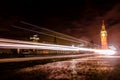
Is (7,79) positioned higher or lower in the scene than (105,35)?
lower

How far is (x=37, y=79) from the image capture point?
26.6ft

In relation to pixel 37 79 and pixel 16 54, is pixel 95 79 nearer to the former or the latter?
pixel 37 79

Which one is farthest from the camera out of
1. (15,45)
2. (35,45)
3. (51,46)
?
(51,46)

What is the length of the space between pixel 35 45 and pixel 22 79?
17313 millimetres

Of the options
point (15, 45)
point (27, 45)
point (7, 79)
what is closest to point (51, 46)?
point (27, 45)

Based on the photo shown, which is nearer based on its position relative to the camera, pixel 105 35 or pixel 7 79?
pixel 7 79

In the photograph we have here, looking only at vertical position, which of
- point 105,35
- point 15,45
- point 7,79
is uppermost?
point 105,35

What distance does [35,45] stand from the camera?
83.5 feet

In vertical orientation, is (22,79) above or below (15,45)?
below

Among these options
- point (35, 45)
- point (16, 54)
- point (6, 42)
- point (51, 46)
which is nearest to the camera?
point (6, 42)

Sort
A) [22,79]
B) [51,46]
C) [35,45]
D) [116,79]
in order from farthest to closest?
[51,46] < [35,45] < [22,79] < [116,79]

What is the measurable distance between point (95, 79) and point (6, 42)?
516 inches

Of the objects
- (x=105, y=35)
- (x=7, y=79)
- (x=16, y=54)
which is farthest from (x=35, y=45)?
(x=105, y=35)

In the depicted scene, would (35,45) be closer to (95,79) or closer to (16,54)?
(16,54)
